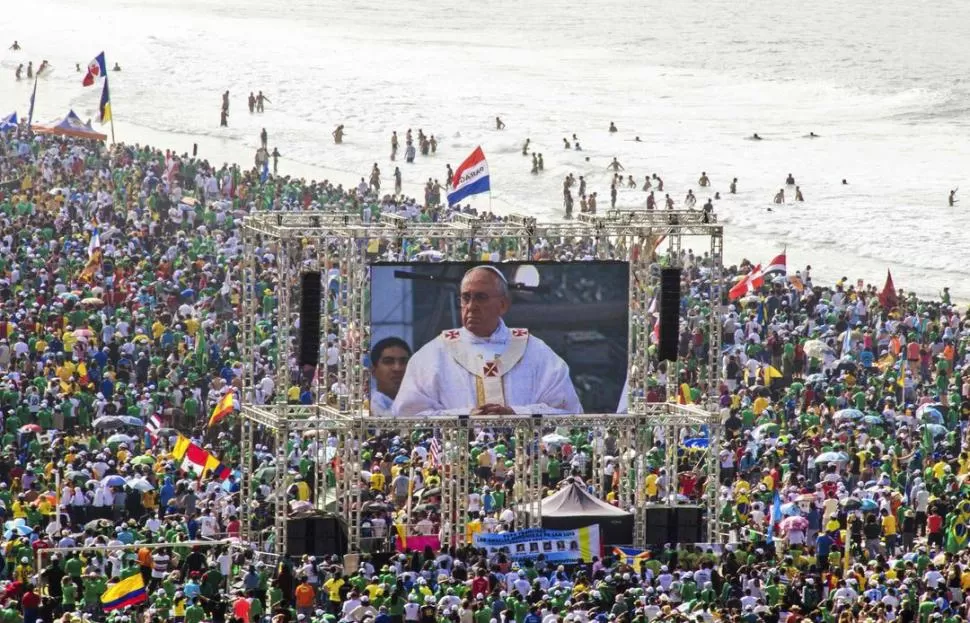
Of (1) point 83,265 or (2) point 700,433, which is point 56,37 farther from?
(2) point 700,433

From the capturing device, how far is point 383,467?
A: 37500 mm

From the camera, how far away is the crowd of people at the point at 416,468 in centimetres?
2920

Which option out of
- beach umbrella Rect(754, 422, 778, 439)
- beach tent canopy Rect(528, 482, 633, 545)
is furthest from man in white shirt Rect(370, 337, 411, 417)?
beach umbrella Rect(754, 422, 778, 439)

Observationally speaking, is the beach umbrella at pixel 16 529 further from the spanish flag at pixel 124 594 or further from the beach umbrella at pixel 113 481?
the spanish flag at pixel 124 594

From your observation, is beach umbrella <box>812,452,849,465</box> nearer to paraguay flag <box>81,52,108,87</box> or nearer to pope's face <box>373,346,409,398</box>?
pope's face <box>373,346,409,398</box>

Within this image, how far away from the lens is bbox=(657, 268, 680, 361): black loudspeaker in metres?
35.3

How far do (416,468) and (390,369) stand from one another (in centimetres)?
304

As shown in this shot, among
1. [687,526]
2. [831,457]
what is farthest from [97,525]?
[831,457]

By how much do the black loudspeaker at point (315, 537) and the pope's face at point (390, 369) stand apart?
2144mm

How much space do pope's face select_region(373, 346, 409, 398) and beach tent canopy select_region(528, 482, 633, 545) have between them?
2859 millimetres

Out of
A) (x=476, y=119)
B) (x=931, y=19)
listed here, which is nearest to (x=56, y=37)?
(x=476, y=119)

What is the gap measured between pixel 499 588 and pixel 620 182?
174 ft

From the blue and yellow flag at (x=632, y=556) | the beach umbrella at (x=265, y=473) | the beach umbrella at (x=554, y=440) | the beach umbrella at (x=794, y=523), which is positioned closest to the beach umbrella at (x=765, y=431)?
the beach umbrella at (x=554, y=440)

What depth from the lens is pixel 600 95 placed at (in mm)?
108688
